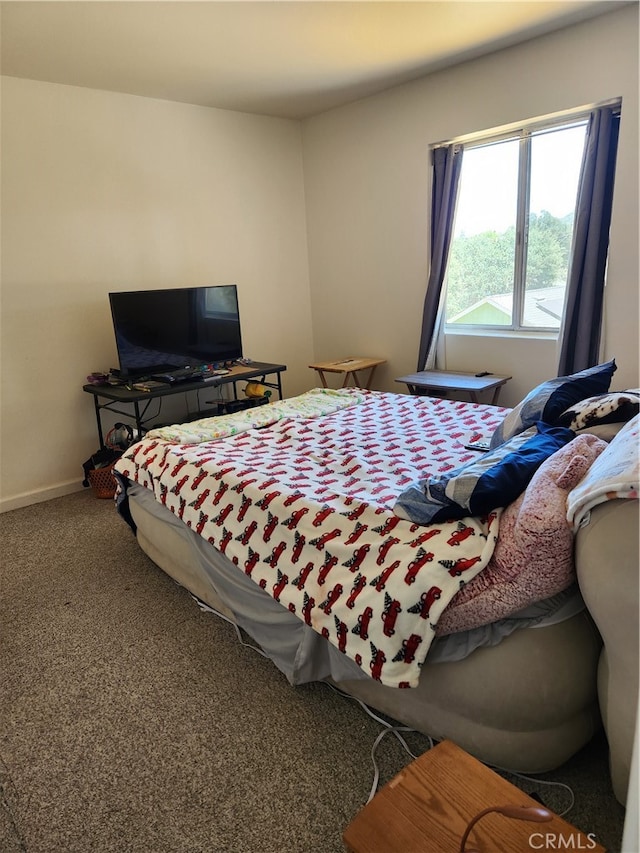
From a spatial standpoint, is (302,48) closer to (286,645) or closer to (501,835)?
(286,645)

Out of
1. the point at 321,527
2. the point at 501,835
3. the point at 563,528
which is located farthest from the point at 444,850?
the point at 321,527

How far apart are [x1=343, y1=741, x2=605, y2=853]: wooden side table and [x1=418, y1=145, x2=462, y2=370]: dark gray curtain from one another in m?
3.45

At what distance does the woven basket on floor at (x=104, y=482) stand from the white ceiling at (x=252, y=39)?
239 centimetres

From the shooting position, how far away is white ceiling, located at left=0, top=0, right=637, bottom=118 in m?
2.68

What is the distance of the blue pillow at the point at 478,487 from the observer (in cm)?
156

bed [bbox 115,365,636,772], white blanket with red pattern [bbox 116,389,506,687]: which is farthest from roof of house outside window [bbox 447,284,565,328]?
bed [bbox 115,365,636,772]

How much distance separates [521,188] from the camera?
12.2ft

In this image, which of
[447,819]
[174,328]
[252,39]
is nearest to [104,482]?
[174,328]

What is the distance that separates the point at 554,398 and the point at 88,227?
319cm

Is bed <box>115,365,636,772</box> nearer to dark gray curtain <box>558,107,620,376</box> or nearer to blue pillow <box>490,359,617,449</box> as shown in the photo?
blue pillow <box>490,359,617,449</box>

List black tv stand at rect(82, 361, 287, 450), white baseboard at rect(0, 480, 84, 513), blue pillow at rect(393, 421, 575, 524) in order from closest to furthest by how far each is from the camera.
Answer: blue pillow at rect(393, 421, 575, 524), black tv stand at rect(82, 361, 287, 450), white baseboard at rect(0, 480, 84, 513)

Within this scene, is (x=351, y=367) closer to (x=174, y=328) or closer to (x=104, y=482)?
(x=174, y=328)

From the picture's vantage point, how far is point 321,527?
5.83ft

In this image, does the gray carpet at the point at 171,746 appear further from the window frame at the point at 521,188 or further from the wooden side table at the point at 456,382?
the window frame at the point at 521,188
